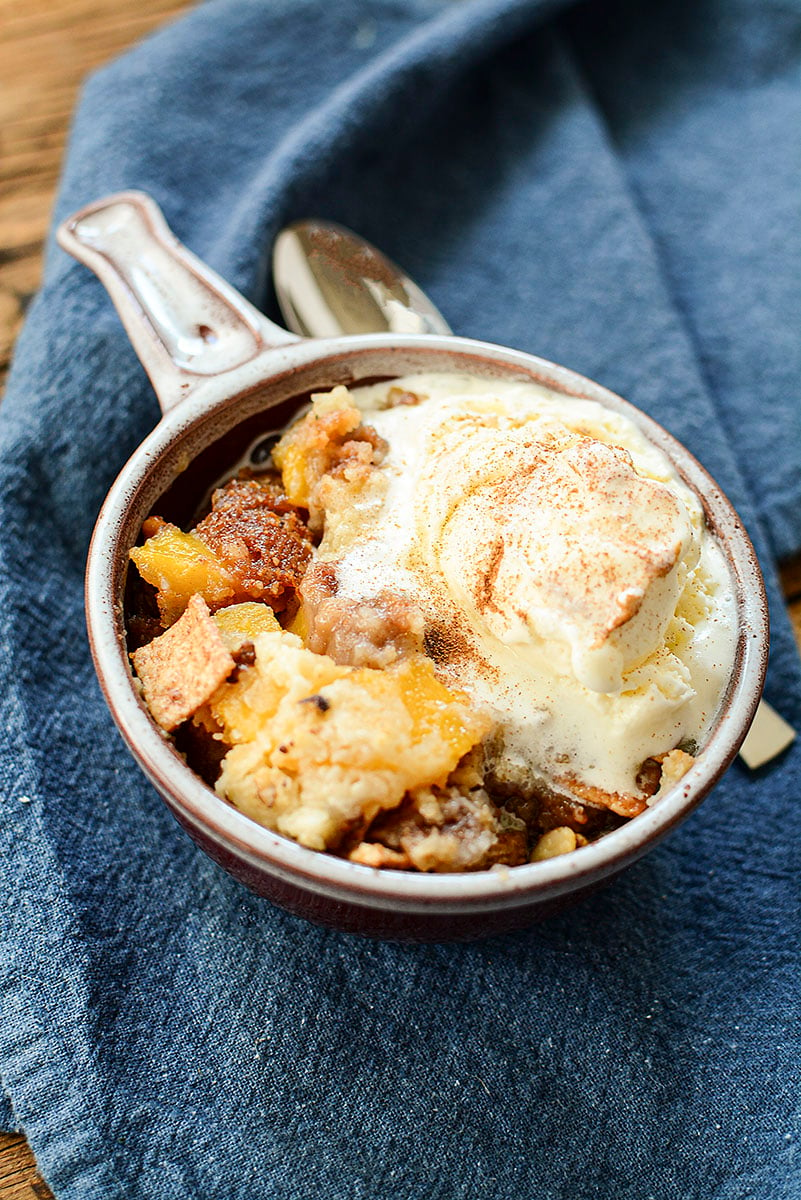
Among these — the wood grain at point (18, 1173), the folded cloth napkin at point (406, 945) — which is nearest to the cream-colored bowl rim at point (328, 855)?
the folded cloth napkin at point (406, 945)

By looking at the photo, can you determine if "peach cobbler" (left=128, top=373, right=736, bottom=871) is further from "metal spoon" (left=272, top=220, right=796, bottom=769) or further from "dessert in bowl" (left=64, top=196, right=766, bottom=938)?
"metal spoon" (left=272, top=220, right=796, bottom=769)

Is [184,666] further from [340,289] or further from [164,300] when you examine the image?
[340,289]

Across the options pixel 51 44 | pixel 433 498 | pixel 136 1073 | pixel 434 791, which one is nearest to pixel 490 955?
pixel 434 791

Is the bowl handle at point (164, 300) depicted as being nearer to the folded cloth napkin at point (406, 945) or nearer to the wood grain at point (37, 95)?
the folded cloth napkin at point (406, 945)

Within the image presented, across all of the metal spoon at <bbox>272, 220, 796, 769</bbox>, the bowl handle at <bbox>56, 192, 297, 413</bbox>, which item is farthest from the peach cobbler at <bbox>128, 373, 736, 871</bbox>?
the metal spoon at <bbox>272, 220, 796, 769</bbox>

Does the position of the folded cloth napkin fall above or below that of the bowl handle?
below

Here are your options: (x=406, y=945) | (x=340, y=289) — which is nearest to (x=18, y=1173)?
(x=406, y=945)
